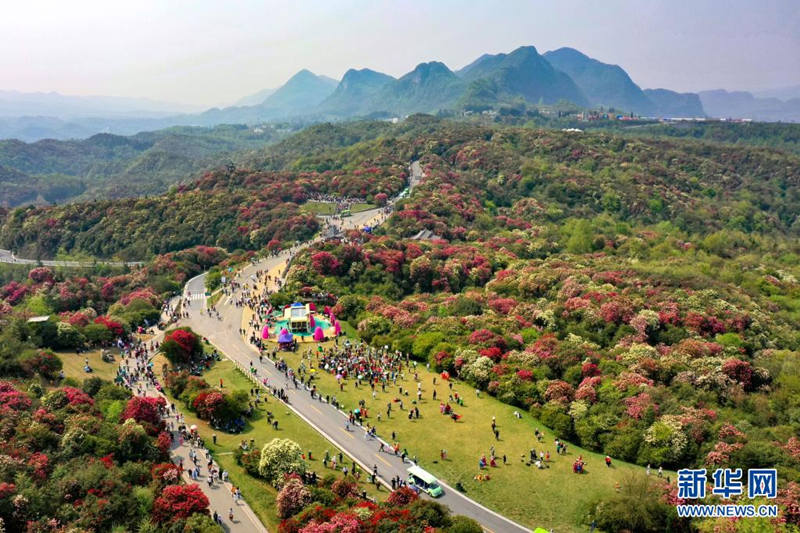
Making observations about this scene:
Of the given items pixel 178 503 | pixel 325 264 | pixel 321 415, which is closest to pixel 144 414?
pixel 178 503

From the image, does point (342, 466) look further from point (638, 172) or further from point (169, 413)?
point (638, 172)

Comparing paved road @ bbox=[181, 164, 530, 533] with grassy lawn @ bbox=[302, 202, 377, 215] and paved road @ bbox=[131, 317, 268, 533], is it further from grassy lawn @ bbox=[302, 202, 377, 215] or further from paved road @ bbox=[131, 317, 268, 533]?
grassy lawn @ bbox=[302, 202, 377, 215]

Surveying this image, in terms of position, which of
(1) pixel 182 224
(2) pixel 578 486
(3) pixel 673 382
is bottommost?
(2) pixel 578 486

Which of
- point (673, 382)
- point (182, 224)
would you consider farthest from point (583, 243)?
point (182, 224)

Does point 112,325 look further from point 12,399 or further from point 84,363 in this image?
point 12,399

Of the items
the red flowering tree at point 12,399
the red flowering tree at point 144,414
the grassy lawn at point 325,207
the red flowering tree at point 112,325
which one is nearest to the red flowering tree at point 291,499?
the red flowering tree at point 144,414

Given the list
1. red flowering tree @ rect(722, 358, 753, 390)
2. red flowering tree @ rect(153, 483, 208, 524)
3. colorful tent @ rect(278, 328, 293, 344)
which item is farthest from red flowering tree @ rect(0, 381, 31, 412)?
red flowering tree @ rect(722, 358, 753, 390)
